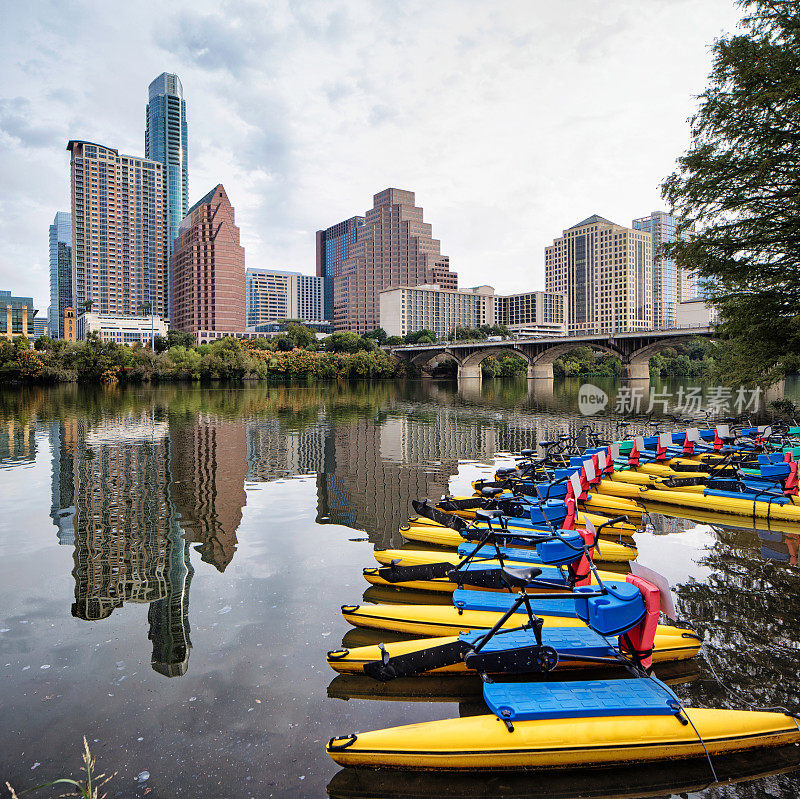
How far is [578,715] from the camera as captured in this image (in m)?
4.82

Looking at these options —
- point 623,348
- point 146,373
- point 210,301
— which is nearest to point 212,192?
point 210,301

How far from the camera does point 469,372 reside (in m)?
101

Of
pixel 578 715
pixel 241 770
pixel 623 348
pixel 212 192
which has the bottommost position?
pixel 241 770

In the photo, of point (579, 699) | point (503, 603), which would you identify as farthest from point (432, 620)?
point (579, 699)

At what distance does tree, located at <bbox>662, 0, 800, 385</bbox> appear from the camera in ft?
51.5

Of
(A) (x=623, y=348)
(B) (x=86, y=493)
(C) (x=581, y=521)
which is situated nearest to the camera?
(C) (x=581, y=521)

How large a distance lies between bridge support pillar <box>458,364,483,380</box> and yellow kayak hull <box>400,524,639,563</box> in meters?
88.3

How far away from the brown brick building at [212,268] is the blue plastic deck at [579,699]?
158432 mm

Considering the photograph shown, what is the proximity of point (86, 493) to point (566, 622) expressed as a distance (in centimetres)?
1497

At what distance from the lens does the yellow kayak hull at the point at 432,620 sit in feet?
21.9

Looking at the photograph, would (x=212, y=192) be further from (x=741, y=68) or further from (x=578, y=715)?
(x=578, y=715)

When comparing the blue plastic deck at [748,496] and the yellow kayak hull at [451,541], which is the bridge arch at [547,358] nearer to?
the blue plastic deck at [748,496]

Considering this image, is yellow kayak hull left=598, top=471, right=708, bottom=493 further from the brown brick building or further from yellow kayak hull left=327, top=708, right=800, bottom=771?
the brown brick building

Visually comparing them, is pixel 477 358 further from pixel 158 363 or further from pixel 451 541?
pixel 451 541
